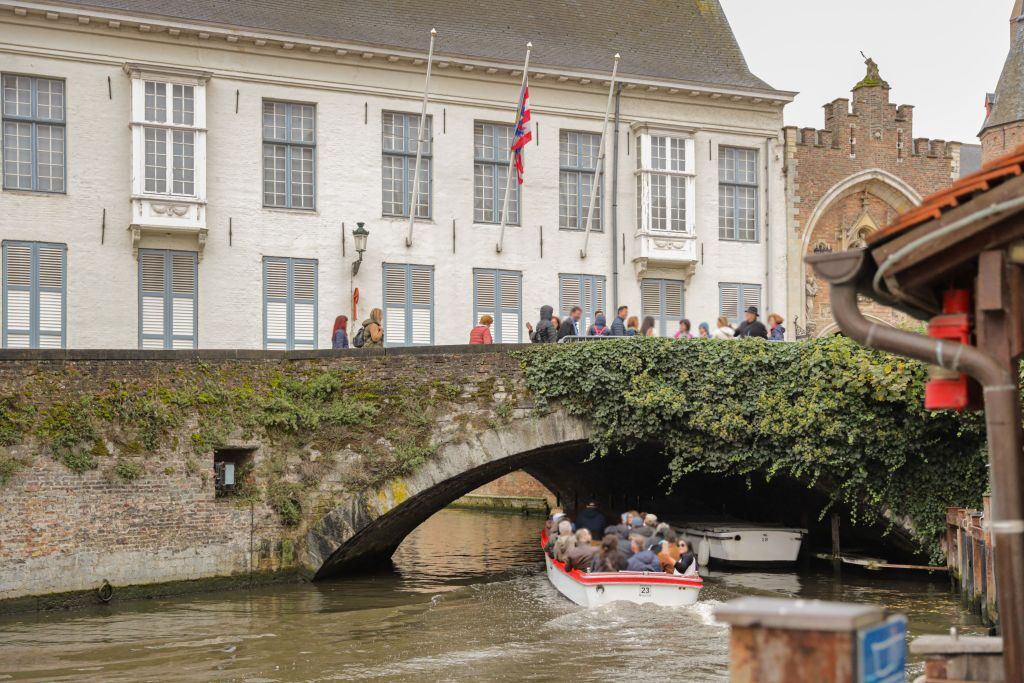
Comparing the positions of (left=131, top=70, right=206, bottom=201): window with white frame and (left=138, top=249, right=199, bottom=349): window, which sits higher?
→ (left=131, top=70, right=206, bottom=201): window with white frame

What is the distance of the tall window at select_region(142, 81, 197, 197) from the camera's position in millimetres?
21828

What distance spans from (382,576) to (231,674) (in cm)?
786

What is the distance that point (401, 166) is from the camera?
23906 mm

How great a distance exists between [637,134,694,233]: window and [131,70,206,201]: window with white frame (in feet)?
28.1

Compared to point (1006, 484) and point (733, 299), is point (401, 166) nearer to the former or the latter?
point (733, 299)

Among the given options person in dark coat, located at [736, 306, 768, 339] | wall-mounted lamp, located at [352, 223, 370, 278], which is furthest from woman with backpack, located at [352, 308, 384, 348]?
person in dark coat, located at [736, 306, 768, 339]

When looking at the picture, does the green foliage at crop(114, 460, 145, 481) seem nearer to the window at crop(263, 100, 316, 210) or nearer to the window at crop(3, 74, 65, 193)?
the window at crop(3, 74, 65, 193)

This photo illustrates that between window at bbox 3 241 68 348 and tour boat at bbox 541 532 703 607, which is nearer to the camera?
tour boat at bbox 541 532 703 607

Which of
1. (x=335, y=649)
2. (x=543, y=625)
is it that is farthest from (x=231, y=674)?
(x=543, y=625)

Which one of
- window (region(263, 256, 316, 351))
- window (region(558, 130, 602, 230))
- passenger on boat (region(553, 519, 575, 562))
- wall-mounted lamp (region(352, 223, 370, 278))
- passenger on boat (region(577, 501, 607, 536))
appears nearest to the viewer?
passenger on boat (region(553, 519, 575, 562))

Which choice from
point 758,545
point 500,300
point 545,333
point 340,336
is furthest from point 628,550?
point 500,300

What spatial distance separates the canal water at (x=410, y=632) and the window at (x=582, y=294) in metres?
6.34

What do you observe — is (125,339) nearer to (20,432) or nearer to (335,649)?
(20,432)

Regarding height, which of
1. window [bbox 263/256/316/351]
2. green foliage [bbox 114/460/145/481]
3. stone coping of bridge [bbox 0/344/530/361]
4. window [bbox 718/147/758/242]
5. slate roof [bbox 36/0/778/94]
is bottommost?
green foliage [bbox 114/460/145/481]
